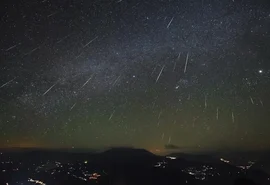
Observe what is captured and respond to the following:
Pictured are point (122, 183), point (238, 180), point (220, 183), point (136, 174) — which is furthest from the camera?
point (136, 174)

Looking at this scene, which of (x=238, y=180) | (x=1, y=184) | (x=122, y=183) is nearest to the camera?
(x=238, y=180)

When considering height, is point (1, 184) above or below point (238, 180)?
below

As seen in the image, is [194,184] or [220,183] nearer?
[194,184]

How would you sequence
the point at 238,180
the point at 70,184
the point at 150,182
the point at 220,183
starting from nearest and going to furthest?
the point at 238,180 < the point at 70,184 < the point at 150,182 < the point at 220,183

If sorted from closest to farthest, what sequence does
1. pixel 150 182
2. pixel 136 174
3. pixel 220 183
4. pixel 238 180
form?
1. pixel 238 180
2. pixel 150 182
3. pixel 220 183
4. pixel 136 174

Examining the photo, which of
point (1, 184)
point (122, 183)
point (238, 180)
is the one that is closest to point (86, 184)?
point (122, 183)

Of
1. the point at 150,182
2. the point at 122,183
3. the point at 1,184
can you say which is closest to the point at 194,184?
the point at 150,182

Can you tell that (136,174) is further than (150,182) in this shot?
Yes

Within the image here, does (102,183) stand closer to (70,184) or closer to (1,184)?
(70,184)

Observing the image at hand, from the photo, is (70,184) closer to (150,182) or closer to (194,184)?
(150,182)

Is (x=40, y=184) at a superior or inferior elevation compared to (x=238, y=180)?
inferior
